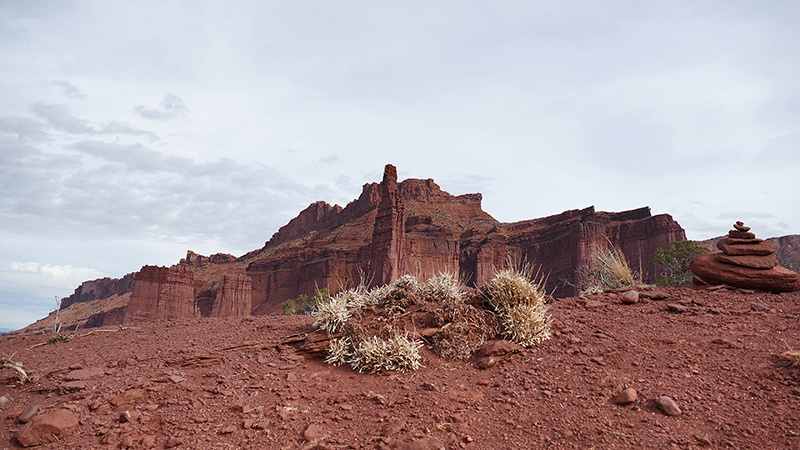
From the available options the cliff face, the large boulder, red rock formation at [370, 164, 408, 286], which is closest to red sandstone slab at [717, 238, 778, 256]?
the large boulder

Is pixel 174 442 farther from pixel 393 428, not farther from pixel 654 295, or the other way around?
pixel 654 295

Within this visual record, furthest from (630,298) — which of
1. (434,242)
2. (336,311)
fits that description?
(434,242)

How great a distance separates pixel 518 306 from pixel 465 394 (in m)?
2.01

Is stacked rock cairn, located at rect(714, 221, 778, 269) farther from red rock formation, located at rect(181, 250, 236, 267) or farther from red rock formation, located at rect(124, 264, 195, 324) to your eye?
red rock formation, located at rect(181, 250, 236, 267)

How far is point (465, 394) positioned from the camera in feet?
17.6

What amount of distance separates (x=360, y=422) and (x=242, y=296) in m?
81.1

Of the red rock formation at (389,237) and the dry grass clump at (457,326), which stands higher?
the red rock formation at (389,237)

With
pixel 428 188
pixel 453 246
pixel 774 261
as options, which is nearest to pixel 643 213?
pixel 453 246

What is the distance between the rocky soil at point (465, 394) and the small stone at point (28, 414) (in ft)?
0.06

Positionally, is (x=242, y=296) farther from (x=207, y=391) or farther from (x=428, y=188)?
(x=207, y=391)

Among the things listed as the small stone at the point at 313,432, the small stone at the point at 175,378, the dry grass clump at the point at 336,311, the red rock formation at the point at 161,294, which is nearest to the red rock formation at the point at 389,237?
the red rock formation at the point at 161,294

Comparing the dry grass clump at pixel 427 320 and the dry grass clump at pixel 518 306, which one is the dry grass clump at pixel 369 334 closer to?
the dry grass clump at pixel 427 320

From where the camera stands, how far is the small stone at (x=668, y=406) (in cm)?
454

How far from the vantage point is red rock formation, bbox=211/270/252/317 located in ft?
254
